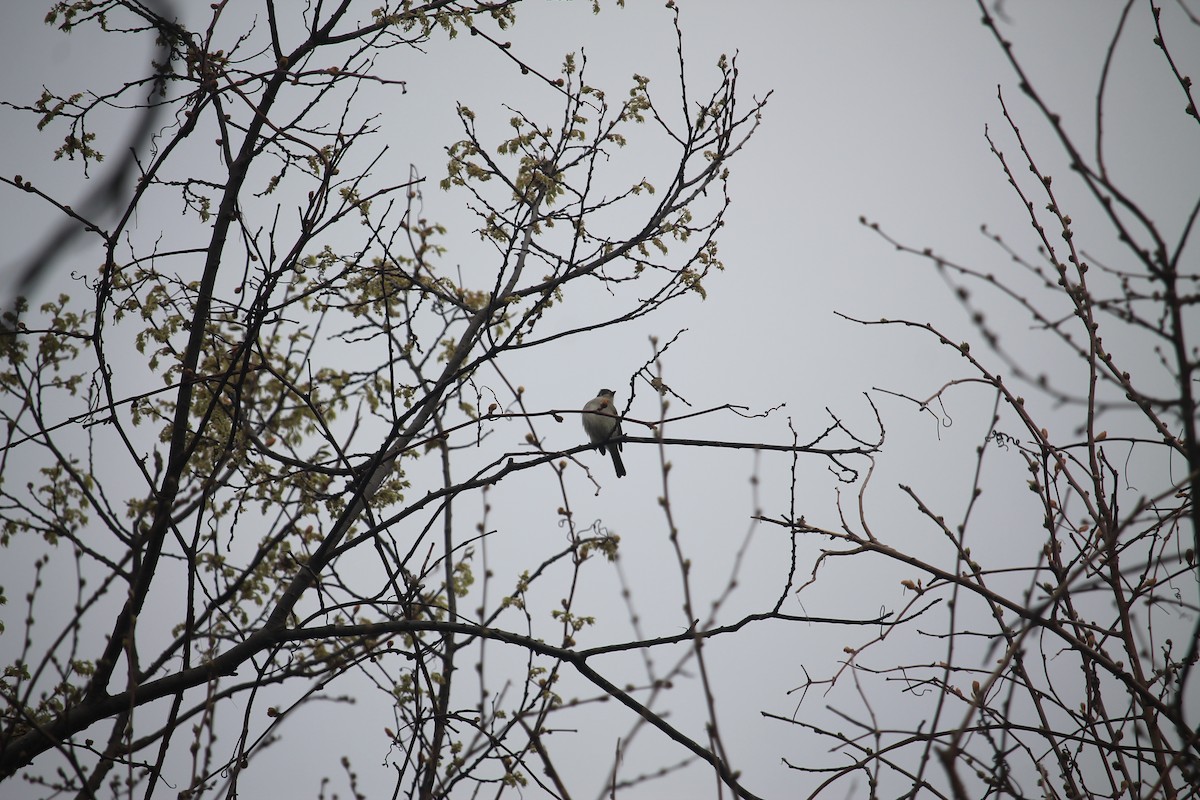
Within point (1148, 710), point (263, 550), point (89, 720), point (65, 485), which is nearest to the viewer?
point (1148, 710)


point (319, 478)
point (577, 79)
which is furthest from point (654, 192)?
point (319, 478)

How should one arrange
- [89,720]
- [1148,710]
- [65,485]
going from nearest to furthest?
[1148,710] < [89,720] < [65,485]

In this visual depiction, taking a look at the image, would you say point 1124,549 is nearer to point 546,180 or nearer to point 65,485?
point 546,180

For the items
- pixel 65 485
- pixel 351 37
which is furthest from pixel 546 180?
pixel 65 485

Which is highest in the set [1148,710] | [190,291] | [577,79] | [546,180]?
[577,79]

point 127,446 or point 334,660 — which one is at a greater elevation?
point 127,446

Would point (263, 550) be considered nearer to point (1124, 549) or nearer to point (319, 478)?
point (319, 478)

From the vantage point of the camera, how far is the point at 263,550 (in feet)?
13.0

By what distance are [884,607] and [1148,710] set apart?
894 millimetres

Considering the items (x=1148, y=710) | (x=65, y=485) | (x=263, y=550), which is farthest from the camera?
(x=65, y=485)

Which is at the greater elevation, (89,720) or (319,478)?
(319,478)

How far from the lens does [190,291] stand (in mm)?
4625

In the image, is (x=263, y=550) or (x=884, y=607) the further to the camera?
(x=263, y=550)

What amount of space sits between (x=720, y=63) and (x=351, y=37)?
239 centimetres
